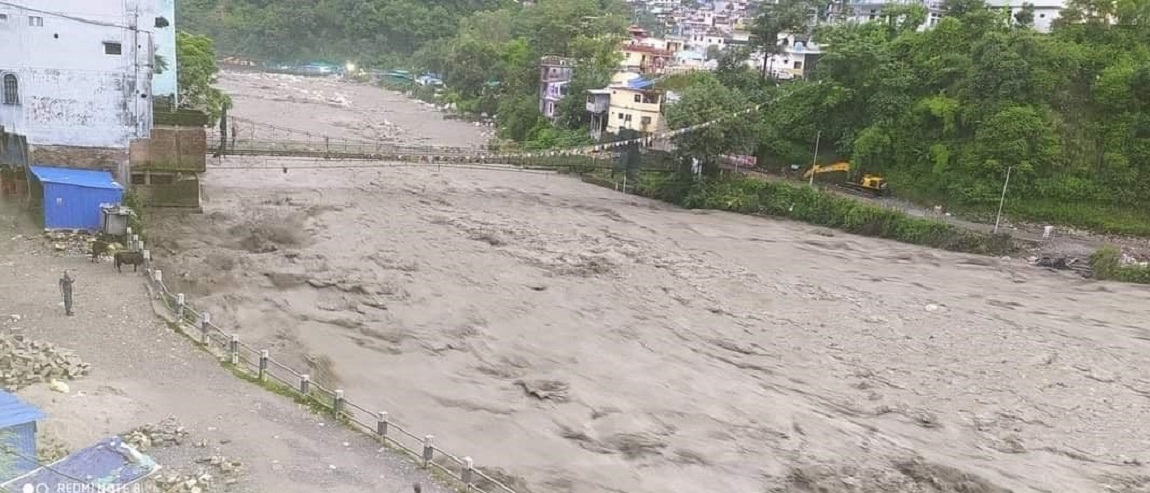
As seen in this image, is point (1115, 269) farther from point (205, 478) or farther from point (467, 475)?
point (205, 478)

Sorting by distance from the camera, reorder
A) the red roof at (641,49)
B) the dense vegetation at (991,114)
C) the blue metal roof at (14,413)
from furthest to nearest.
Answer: the red roof at (641,49) < the dense vegetation at (991,114) < the blue metal roof at (14,413)

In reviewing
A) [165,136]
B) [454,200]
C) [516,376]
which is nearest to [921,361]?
[516,376]

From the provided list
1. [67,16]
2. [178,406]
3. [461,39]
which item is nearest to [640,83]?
[67,16]

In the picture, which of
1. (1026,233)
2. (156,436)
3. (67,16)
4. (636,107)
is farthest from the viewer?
(636,107)

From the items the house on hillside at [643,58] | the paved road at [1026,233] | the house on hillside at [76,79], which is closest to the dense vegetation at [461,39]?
the house on hillside at [643,58]

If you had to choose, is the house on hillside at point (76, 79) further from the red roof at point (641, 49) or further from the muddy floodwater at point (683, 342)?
the red roof at point (641, 49)
